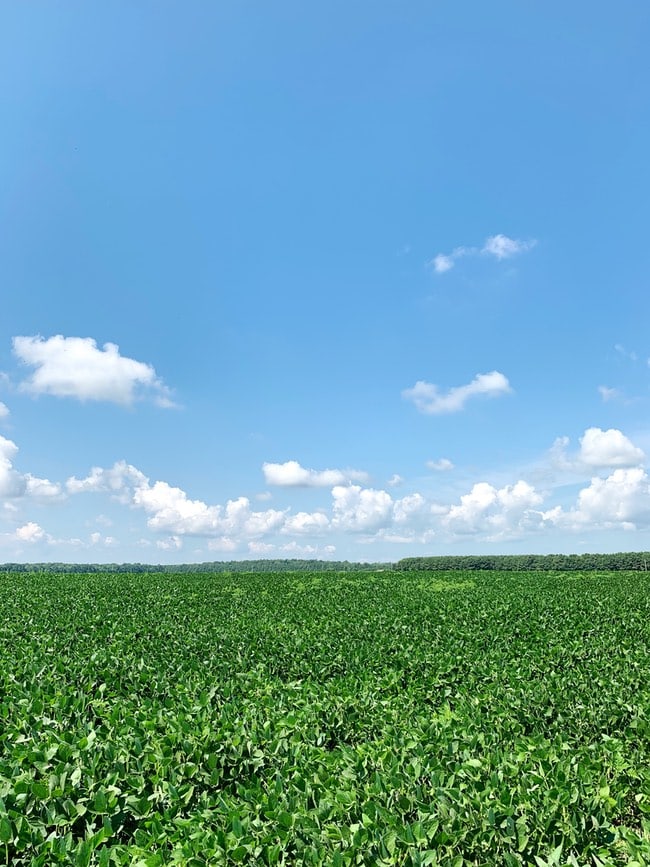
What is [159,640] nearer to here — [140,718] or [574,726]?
[140,718]

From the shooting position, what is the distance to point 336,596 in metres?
27.8

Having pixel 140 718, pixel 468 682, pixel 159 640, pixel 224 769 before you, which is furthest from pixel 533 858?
pixel 159 640

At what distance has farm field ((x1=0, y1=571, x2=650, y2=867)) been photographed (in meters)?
4.14

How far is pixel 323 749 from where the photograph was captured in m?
6.16

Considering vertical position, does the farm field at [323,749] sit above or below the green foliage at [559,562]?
above

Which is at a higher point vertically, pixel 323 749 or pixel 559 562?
pixel 323 749

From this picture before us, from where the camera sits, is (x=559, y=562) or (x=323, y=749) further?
(x=559, y=562)

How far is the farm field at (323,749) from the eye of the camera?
13.6 ft

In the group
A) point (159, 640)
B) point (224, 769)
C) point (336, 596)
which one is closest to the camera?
point (224, 769)

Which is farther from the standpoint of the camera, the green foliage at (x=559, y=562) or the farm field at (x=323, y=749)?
the green foliage at (x=559, y=562)

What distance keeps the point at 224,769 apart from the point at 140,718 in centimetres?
181

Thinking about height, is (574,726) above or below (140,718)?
below

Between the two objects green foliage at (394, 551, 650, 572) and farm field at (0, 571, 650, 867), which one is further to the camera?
green foliage at (394, 551, 650, 572)

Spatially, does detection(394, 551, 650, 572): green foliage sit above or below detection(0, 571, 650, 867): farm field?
below
